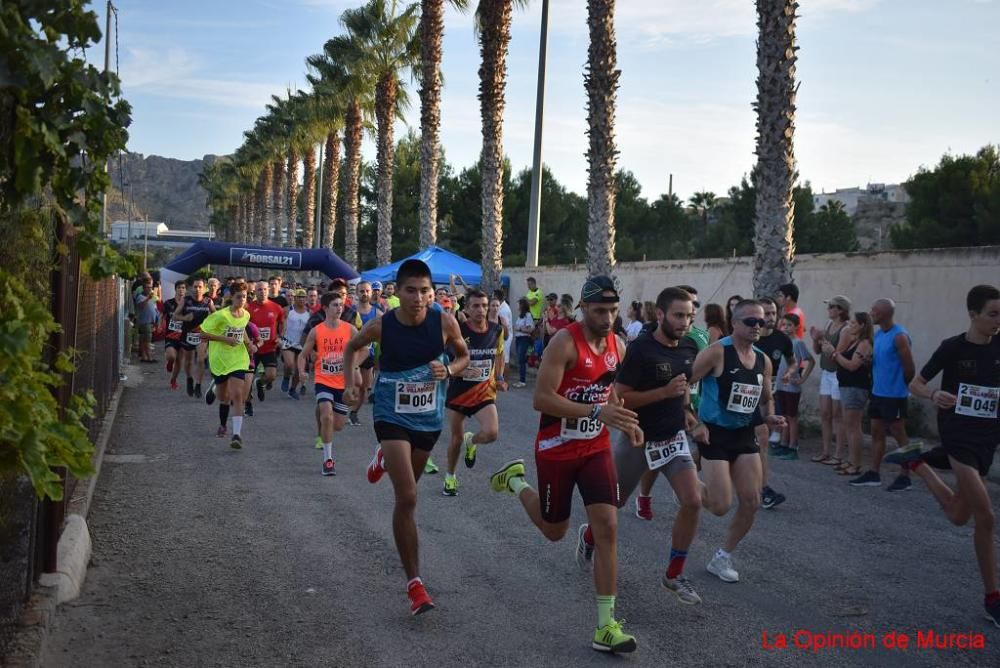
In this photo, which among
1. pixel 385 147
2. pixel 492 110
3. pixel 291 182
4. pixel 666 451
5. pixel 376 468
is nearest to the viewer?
pixel 666 451

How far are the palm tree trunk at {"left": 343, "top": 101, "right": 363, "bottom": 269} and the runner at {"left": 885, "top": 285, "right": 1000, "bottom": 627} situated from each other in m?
36.3

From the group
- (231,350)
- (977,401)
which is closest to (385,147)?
(231,350)

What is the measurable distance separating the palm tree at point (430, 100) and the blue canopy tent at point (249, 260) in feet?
11.6

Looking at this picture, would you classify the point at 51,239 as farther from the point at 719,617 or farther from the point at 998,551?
the point at 998,551

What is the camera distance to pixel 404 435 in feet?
21.5

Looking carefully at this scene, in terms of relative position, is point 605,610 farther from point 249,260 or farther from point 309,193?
point 309,193

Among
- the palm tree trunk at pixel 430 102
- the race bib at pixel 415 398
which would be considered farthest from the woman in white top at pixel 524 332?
the race bib at pixel 415 398

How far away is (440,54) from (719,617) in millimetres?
26790

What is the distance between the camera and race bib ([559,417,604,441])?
5.82 metres

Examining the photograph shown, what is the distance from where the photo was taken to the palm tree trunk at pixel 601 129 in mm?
20109

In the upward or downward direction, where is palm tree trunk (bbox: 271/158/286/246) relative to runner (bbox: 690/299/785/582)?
upward

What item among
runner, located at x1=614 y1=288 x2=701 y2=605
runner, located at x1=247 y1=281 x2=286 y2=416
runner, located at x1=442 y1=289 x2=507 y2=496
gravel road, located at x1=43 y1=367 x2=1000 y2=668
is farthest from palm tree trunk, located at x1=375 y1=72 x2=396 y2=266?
runner, located at x1=614 y1=288 x2=701 y2=605

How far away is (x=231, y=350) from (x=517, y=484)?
24.0ft

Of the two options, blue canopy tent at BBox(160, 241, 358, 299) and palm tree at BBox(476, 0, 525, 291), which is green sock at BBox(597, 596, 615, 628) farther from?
blue canopy tent at BBox(160, 241, 358, 299)
